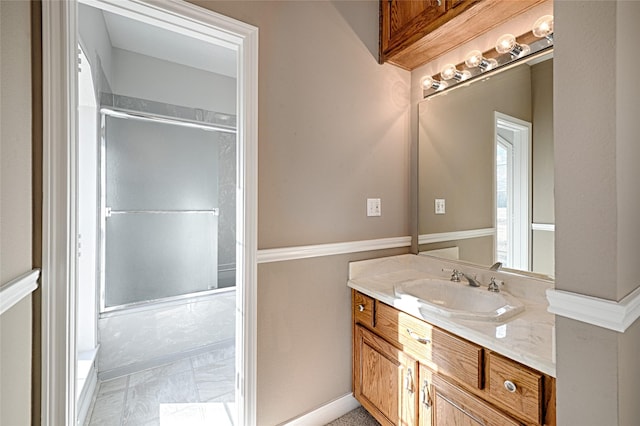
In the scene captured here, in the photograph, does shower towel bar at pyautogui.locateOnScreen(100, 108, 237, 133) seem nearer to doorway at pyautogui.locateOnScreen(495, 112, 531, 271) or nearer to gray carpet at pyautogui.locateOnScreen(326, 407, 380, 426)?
doorway at pyautogui.locateOnScreen(495, 112, 531, 271)

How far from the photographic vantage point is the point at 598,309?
0.74 m

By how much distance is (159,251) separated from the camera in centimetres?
275

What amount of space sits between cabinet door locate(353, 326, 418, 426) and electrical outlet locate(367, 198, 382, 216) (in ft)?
2.30

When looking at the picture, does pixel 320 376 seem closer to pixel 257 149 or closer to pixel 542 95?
pixel 257 149

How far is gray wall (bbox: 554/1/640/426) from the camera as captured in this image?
28.5 inches

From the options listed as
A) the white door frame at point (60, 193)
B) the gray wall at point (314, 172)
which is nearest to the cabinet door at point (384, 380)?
the gray wall at point (314, 172)

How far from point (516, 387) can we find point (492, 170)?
108cm

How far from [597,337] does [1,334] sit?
1.47 m

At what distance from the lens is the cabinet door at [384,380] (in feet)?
4.52

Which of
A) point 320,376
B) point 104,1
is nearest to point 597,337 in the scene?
point 320,376

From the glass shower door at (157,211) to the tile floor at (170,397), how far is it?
0.60 metres

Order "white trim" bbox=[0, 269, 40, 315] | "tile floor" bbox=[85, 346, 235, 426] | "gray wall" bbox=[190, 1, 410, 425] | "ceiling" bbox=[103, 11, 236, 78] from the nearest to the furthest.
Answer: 1. "white trim" bbox=[0, 269, 40, 315]
2. "gray wall" bbox=[190, 1, 410, 425]
3. "tile floor" bbox=[85, 346, 235, 426]
4. "ceiling" bbox=[103, 11, 236, 78]

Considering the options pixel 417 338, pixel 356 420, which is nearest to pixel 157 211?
pixel 356 420

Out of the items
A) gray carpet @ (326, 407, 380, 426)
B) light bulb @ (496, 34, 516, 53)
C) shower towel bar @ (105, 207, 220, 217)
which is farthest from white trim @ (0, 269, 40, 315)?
light bulb @ (496, 34, 516, 53)
